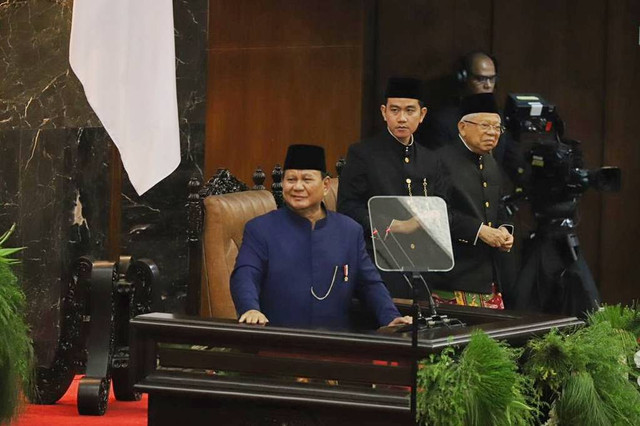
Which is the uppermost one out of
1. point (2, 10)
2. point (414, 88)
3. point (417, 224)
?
point (2, 10)

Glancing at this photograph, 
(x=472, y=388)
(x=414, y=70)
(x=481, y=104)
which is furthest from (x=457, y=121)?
(x=472, y=388)

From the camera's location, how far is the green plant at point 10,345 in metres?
4.03

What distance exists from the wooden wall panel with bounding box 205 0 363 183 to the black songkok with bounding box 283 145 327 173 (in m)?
3.51

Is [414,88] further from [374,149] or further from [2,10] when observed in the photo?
[2,10]

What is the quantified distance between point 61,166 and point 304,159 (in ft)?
7.95

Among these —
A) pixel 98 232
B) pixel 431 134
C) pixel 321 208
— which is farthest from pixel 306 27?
pixel 321 208

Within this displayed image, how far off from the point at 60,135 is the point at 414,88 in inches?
83.4

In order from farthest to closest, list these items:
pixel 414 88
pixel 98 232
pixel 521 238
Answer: pixel 521 238
pixel 98 232
pixel 414 88

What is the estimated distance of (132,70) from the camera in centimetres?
465

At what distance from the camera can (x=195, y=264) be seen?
15.3ft

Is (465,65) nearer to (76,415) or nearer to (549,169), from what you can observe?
(549,169)

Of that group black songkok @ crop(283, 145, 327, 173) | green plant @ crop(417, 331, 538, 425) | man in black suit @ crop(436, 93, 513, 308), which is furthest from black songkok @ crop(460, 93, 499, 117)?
green plant @ crop(417, 331, 538, 425)

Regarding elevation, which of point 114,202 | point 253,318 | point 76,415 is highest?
point 114,202

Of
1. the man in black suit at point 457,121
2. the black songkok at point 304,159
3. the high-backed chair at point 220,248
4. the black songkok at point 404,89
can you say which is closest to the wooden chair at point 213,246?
the high-backed chair at point 220,248
